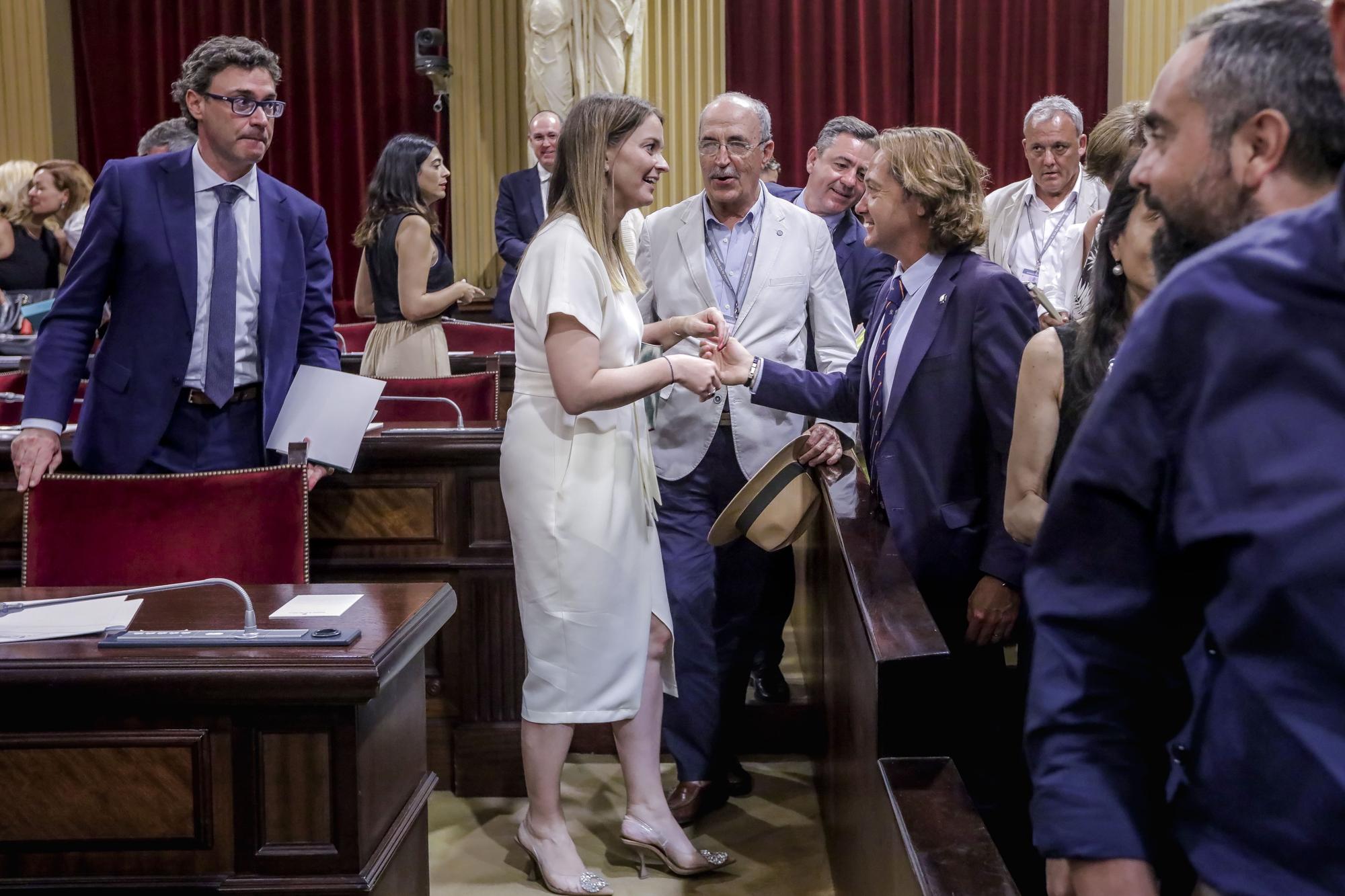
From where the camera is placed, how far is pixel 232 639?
1714 mm

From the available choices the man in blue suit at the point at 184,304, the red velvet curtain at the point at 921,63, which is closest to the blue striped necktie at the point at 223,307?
the man in blue suit at the point at 184,304

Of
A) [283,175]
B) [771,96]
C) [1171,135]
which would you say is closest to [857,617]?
[1171,135]

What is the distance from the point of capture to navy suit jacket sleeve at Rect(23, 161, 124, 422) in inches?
109

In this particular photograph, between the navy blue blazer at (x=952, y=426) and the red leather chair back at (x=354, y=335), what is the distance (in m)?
4.32

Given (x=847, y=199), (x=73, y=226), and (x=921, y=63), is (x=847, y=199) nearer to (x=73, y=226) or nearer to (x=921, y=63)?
(x=73, y=226)

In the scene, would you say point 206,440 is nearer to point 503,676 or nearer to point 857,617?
point 503,676

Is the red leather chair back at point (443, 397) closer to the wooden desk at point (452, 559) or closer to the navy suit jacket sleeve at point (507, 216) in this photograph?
the wooden desk at point (452, 559)

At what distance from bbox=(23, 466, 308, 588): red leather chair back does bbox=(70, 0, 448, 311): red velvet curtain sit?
22.2ft

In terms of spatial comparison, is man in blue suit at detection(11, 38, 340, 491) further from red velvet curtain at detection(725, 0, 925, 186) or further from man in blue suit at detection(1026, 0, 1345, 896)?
red velvet curtain at detection(725, 0, 925, 186)

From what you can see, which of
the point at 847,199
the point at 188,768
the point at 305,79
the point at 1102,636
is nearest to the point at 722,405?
the point at 847,199

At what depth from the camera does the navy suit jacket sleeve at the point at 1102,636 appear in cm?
91

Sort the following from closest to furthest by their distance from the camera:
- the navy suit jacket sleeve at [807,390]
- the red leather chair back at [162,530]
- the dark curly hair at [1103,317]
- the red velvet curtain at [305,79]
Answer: the dark curly hair at [1103,317]
the red leather chair back at [162,530]
the navy suit jacket sleeve at [807,390]
the red velvet curtain at [305,79]

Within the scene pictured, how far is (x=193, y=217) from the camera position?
111 inches

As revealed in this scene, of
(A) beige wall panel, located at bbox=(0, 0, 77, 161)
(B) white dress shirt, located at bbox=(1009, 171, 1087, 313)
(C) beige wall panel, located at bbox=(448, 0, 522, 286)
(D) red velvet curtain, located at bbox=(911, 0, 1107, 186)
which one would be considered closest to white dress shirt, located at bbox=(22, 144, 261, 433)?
(B) white dress shirt, located at bbox=(1009, 171, 1087, 313)
